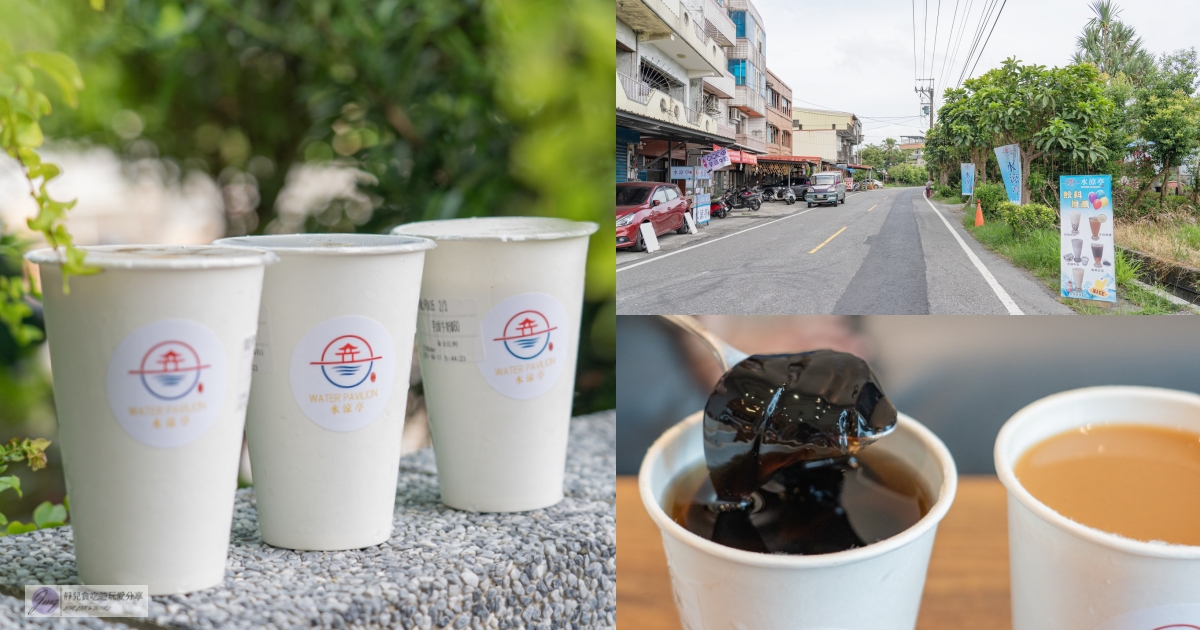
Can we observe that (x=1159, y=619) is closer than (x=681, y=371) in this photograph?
Yes

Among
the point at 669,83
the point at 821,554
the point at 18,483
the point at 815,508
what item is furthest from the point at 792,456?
Result: the point at 18,483

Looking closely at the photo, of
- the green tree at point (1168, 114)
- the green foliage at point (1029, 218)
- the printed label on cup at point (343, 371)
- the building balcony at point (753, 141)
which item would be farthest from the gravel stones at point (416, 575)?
the green tree at point (1168, 114)

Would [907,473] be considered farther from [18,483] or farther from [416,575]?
[18,483]

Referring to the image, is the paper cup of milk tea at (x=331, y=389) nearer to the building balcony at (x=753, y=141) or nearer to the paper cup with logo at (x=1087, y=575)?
the building balcony at (x=753, y=141)

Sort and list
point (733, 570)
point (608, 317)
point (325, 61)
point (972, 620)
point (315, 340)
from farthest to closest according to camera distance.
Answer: point (608, 317)
point (325, 61)
point (972, 620)
point (315, 340)
point (733, 570)

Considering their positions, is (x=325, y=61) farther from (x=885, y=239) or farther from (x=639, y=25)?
(x=885, y=239)

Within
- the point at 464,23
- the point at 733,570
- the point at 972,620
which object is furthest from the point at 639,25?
the point at 972,620

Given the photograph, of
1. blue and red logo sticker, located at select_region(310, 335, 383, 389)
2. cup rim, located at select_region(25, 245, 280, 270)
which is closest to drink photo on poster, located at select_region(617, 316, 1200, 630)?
blue and red logo sticker, located at select_region(310, 335, 383, 389)
